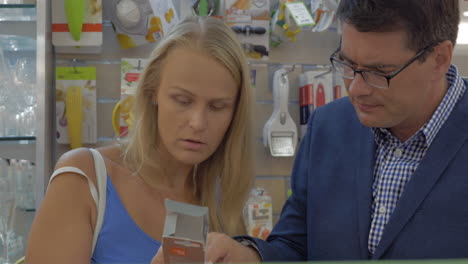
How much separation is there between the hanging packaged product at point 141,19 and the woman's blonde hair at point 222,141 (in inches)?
43.7

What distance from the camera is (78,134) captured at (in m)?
2.48

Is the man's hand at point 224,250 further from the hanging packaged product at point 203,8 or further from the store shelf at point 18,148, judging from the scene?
the hanging packaged product at point 203,8

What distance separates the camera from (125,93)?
254 centimetres

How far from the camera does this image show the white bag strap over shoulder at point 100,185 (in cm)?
123

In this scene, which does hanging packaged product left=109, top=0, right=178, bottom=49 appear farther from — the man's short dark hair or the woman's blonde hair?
the man's short dark hair

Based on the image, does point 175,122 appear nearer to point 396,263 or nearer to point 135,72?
point 396,263

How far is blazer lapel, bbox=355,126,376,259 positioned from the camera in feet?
4.16

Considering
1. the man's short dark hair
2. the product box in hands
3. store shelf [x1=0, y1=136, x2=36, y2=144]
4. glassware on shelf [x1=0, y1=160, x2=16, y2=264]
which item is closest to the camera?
the product box in hands

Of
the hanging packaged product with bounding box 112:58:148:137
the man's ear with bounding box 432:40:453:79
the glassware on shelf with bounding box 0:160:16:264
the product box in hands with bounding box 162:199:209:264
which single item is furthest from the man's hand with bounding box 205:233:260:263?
the hanging packaged product with bounding box 112:58:148:137

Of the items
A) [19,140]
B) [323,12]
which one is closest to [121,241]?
[19,140]

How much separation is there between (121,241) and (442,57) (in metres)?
0.91

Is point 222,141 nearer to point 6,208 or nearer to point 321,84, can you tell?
point 6,208

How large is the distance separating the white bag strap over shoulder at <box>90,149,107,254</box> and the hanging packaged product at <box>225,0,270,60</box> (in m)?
1.43

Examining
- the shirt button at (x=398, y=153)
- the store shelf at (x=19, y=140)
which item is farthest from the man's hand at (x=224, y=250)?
the store shelf at (x=19, y=140)
